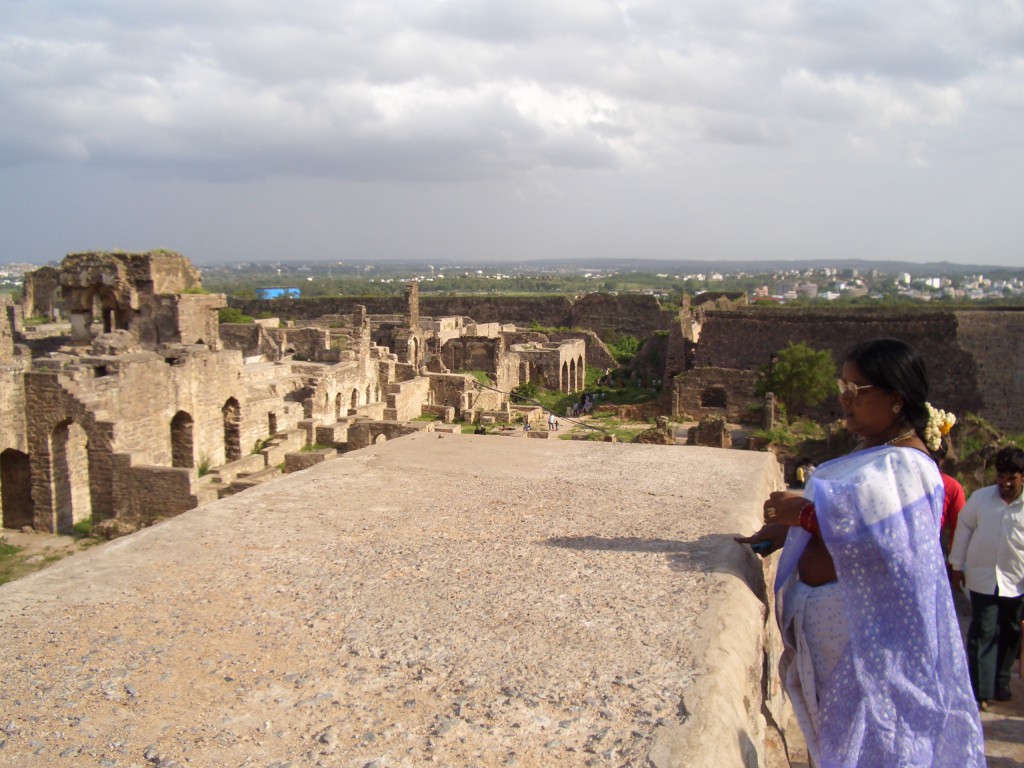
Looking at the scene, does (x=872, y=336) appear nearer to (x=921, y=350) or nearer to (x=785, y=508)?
(x=921, y=350)

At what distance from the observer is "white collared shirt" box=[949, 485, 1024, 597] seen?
4.34 metres

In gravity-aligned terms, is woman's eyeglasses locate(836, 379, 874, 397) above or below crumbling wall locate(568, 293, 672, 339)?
above

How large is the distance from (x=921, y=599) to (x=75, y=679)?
2683 mm

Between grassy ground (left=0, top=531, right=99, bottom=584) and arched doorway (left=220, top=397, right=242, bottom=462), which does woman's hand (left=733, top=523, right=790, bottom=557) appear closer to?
grassy ground (left=0, top=531, right=99, bottom=584)

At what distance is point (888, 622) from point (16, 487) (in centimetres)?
1289

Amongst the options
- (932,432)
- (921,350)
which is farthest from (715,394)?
(932,432)

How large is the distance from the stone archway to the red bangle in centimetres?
1220

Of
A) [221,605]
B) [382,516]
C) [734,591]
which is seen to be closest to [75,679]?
[221,605]

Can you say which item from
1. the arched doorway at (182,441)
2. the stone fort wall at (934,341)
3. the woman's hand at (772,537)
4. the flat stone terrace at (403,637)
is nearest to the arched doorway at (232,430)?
the arched doorway at (182,441)

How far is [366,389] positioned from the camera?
22.4 m

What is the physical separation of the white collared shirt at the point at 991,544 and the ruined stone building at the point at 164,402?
8.37 meters

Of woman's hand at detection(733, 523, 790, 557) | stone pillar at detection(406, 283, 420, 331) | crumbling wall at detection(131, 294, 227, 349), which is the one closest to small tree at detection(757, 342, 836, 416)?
crumbling wall at detection(131, 294, 227, 349)

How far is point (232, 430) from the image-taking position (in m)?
15.2

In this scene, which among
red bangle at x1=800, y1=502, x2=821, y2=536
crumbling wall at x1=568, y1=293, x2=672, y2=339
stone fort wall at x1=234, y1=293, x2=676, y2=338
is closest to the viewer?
red bangle at x1=800, y1=502, x2=821, y2=536
